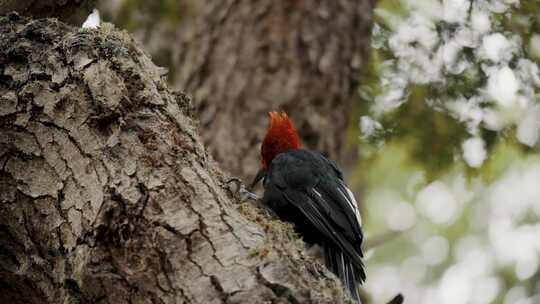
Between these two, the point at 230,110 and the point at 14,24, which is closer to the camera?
the point at 14,24

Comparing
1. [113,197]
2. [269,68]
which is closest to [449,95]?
[269,68]

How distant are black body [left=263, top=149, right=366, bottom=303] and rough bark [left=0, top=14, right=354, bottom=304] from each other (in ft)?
3.35

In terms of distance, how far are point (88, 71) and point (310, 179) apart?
1.67 meters

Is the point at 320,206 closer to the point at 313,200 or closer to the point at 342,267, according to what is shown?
the point at 313,200

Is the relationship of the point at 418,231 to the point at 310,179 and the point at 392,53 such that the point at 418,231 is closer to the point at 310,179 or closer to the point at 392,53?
the point at 392,53

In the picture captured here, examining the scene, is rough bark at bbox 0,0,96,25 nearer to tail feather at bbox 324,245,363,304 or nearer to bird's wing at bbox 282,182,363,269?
bird's wing at bbox 282,182,363,269

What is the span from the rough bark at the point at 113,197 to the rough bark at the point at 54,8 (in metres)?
0.32

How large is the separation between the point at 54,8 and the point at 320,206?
1.80 m

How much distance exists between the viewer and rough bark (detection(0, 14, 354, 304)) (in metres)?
2.20

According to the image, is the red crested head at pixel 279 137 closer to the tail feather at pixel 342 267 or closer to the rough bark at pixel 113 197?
the tail feather at pixel 342 267

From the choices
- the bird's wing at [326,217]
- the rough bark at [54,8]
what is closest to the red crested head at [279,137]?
the bird's wing at [326,217]

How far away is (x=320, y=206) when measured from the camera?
3.76m

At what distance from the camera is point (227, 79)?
→ 16.6 ft

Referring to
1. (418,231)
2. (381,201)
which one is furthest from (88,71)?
(418,231)
